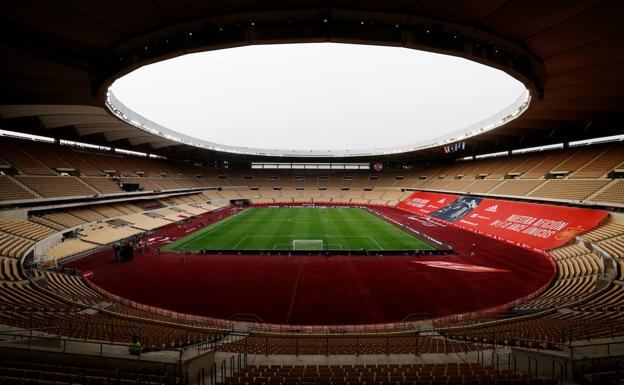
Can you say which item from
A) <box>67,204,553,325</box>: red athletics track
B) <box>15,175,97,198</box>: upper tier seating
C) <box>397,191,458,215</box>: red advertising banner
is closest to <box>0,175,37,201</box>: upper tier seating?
<box>15,175,97,198</box>: upper tier seating

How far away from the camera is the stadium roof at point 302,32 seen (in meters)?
10.6

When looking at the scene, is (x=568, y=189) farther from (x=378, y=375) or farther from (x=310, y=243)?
(x=378, y=375)

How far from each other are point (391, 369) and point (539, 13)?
12.4m

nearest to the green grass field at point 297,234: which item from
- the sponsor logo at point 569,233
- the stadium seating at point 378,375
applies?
the sponsor logo at point 569,233

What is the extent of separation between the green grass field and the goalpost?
0.19 m

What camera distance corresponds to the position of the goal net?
29547mm

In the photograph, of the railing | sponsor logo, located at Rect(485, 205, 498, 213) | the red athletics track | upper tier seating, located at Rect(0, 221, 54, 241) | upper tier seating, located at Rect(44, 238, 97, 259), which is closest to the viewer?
the railing

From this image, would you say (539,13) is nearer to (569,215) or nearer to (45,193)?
(569,215)

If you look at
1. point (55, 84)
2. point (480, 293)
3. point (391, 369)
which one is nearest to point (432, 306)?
point (480, 293)

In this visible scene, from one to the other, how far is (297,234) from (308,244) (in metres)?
5.51

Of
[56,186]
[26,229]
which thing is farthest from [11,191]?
[56,186]

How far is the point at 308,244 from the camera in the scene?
1230 inches

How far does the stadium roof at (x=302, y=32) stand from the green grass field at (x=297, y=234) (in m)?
17.2

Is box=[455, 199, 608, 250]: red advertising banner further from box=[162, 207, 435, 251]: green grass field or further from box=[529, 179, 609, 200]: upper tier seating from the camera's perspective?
box=[162, 207, 435, 251]: green grass field
